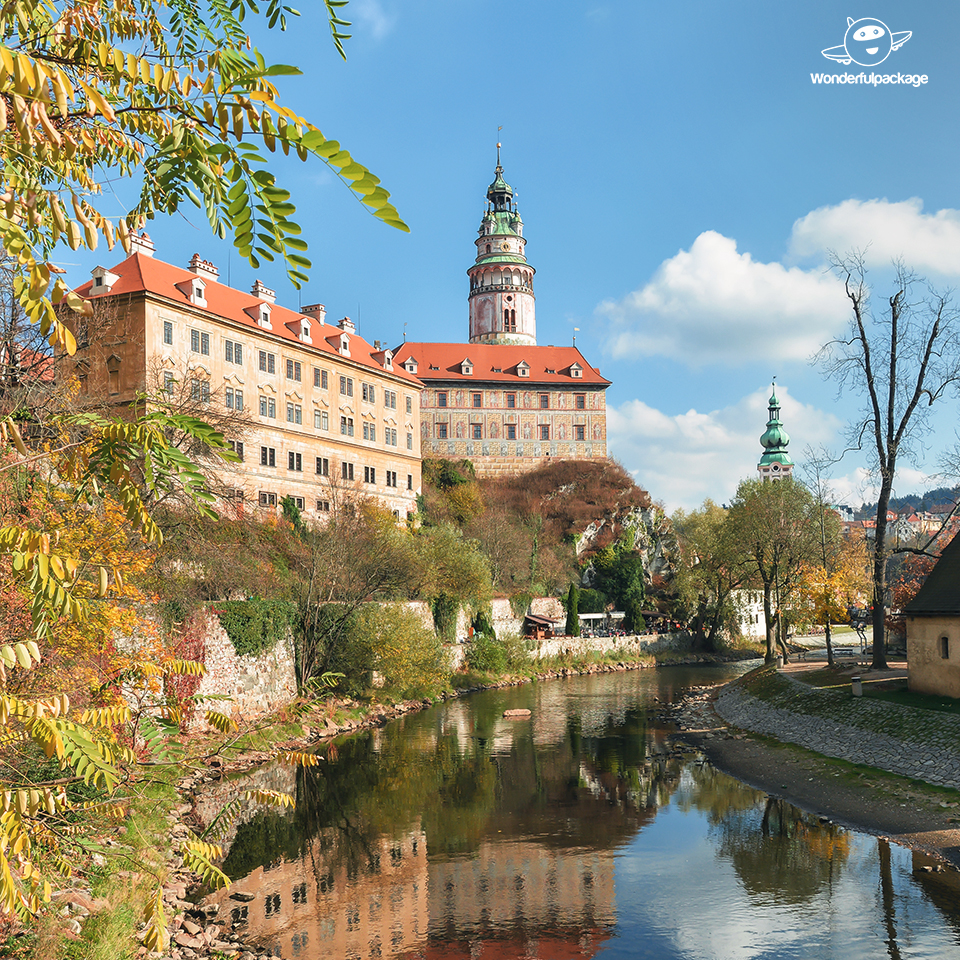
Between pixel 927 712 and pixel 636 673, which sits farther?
pixel 636 673

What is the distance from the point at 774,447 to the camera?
115938mm

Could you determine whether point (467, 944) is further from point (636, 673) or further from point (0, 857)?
point (636, 673)

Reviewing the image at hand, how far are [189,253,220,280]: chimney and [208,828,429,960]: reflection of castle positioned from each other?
3685 centimetres

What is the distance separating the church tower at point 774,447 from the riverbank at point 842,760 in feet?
276

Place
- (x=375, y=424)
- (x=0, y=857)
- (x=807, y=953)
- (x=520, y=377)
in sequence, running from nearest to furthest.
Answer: (x=0, y=857) < (x=807, y=953) < (x=375, y=424) < (x=520, y=377)

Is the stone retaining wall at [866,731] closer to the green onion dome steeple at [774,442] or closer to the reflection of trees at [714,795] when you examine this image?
the reflection of trees at [714,795]

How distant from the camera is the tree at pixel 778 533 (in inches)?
1703

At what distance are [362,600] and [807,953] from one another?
26161 mm

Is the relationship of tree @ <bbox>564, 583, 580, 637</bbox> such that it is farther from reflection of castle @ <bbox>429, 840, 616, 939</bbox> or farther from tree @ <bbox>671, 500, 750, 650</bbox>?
reflection of castle @ <bbox>429, 840, 616, 939</bbox>

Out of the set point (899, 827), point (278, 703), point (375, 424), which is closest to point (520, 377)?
point (375, 424)

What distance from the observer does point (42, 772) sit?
1360cm

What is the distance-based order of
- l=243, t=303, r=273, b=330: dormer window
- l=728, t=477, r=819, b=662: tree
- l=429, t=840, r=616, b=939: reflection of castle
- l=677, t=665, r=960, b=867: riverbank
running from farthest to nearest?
l=243, t=303, r=273, b=330: dormer window, l=728, t=477, r=819, b=662: tree, l=677, t=665, r=960, b=867: riverbank, l=429, t=840, r=616, b=939: reflection of castle

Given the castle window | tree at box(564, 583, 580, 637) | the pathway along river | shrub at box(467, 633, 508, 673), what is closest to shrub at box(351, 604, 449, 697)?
the pathway along river

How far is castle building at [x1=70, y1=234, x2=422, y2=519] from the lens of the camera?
39.6m
